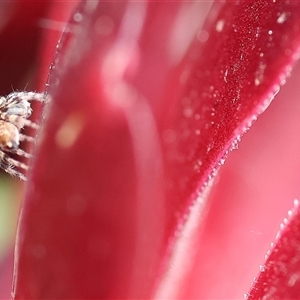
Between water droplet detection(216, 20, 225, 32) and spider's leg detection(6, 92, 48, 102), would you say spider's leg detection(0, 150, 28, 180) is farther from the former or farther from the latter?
water droplet detection(216, 20, 225, 32)

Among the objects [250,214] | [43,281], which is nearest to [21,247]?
[43,281]

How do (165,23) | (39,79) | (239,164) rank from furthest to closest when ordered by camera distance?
(39,79) → (239,164) → (165,23)

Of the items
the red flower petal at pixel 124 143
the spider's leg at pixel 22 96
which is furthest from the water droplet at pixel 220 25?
the spider's leg at pixel 22 96

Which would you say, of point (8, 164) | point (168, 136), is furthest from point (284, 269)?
point (8, 164)

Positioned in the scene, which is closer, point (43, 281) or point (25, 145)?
point (43, 281)

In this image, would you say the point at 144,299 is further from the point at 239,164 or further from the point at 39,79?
the point at 39,79

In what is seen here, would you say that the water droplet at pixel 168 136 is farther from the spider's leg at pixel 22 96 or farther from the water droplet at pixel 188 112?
the spider's leg at pixel 22 96

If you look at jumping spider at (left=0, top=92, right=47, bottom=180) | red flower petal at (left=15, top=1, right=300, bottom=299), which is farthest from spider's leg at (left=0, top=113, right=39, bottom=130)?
red flower petal at (left=15, top=1, right=300, bottom=299)
